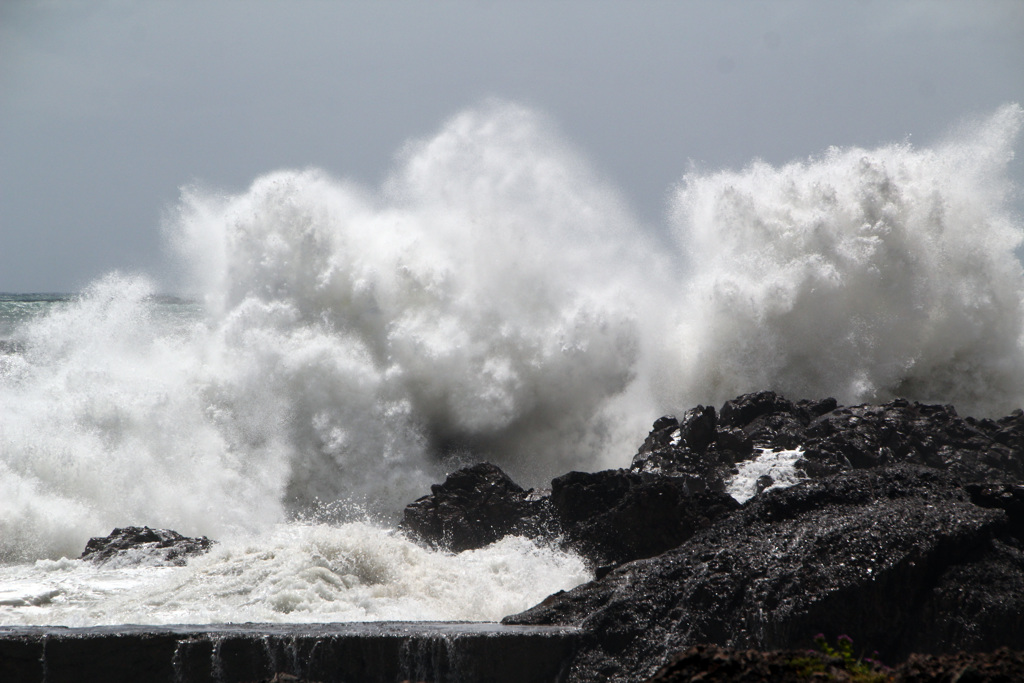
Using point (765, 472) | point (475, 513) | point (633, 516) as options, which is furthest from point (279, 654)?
point (765, 472)

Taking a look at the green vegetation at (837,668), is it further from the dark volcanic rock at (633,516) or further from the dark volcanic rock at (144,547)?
the dark volcanic rock at (144,547)

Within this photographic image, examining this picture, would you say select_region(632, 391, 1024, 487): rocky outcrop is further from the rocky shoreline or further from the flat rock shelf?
the flat rock shelf

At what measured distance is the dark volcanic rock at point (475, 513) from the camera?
13.7 meters

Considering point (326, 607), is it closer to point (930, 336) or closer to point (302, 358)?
point (302, 358)

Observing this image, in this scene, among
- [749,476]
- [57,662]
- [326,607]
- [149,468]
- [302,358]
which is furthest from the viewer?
[302,358]

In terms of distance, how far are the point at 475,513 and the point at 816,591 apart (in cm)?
643

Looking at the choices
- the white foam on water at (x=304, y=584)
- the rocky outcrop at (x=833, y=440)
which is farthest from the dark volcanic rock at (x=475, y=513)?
the rocky outcrop at (x=833, y=440)

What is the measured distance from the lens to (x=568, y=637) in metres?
8.49

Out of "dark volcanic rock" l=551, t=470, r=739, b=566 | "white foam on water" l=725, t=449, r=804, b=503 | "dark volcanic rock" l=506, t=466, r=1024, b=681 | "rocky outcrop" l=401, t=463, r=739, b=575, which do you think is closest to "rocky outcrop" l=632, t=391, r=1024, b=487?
"white foam on water" l=725, t=449, r=804, b=503

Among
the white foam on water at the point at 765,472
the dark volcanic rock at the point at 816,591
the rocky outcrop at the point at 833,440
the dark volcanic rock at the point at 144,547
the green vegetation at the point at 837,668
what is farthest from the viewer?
the rocky outcrop at the point at 833,440

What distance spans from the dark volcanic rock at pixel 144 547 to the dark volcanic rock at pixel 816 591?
19.7ft

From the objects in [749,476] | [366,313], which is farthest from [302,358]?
[749,476]

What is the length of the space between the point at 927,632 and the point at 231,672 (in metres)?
6.02

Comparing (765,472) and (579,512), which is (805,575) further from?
(765,472)
